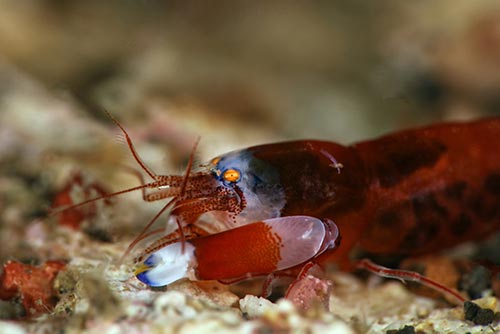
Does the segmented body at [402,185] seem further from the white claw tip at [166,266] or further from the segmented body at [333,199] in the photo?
the white claw tip at [166,266]

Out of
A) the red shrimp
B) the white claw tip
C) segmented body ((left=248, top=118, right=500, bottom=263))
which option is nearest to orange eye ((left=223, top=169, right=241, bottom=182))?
the red shrimp

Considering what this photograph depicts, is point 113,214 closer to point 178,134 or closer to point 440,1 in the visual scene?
point 178,134

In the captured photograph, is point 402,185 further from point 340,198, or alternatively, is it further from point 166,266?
point 166,266

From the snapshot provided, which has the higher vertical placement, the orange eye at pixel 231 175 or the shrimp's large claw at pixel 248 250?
the orange eye at pixel 231 175

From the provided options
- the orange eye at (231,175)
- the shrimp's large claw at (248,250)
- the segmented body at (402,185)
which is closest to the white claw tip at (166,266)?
the shrimp's large claw at (248,250)

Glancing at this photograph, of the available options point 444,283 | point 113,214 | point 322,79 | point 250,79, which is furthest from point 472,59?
point 113,214

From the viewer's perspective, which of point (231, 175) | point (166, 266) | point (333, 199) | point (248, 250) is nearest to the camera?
point (166, 266)

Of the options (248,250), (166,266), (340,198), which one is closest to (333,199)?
(340,198)
